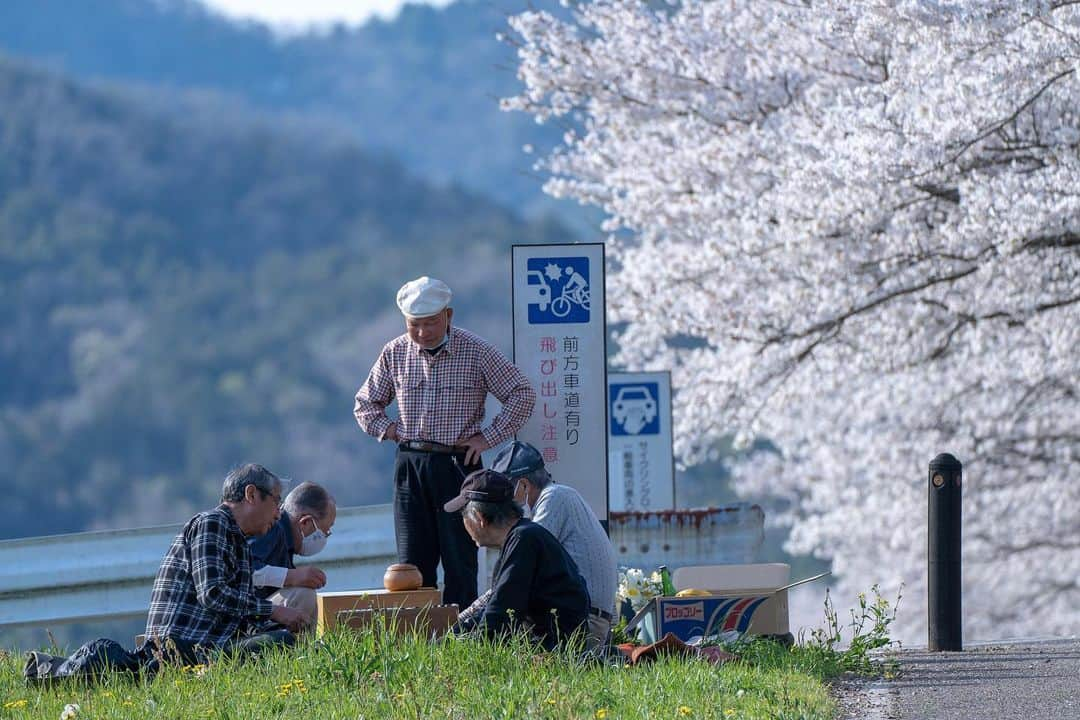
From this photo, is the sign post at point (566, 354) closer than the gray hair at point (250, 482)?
No

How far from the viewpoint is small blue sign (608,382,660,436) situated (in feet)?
42.7

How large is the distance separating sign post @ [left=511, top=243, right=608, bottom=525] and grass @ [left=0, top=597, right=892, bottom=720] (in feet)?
5.80

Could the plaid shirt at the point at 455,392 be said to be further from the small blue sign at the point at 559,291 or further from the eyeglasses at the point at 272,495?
the eyeglasses at the point at 272,495

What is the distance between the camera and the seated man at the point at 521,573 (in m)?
6.50

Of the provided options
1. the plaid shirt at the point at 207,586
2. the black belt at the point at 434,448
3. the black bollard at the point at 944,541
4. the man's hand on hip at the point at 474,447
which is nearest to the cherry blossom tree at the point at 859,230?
the black bollard at the point at 944,541

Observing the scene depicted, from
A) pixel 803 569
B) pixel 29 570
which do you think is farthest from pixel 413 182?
pixel 29 570

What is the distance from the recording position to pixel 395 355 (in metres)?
8.35

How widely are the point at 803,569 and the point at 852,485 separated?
166 ft

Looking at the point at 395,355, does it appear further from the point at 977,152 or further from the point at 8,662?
the point at 977,152

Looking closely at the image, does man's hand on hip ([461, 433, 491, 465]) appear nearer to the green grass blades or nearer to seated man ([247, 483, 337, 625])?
seated man ([247, 483, 337, 625])

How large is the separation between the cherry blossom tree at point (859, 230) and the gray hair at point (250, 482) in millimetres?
5156

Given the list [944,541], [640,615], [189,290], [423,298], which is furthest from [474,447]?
[189,290]

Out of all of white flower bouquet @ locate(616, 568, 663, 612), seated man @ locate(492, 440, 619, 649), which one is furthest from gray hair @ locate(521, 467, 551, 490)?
white flower bouquet @ locate(616, 568, 663, 612)

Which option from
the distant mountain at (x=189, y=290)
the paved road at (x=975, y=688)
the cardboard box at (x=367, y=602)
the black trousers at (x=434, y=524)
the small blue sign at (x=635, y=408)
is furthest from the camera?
the distant mountain at (x=189, y=290)
